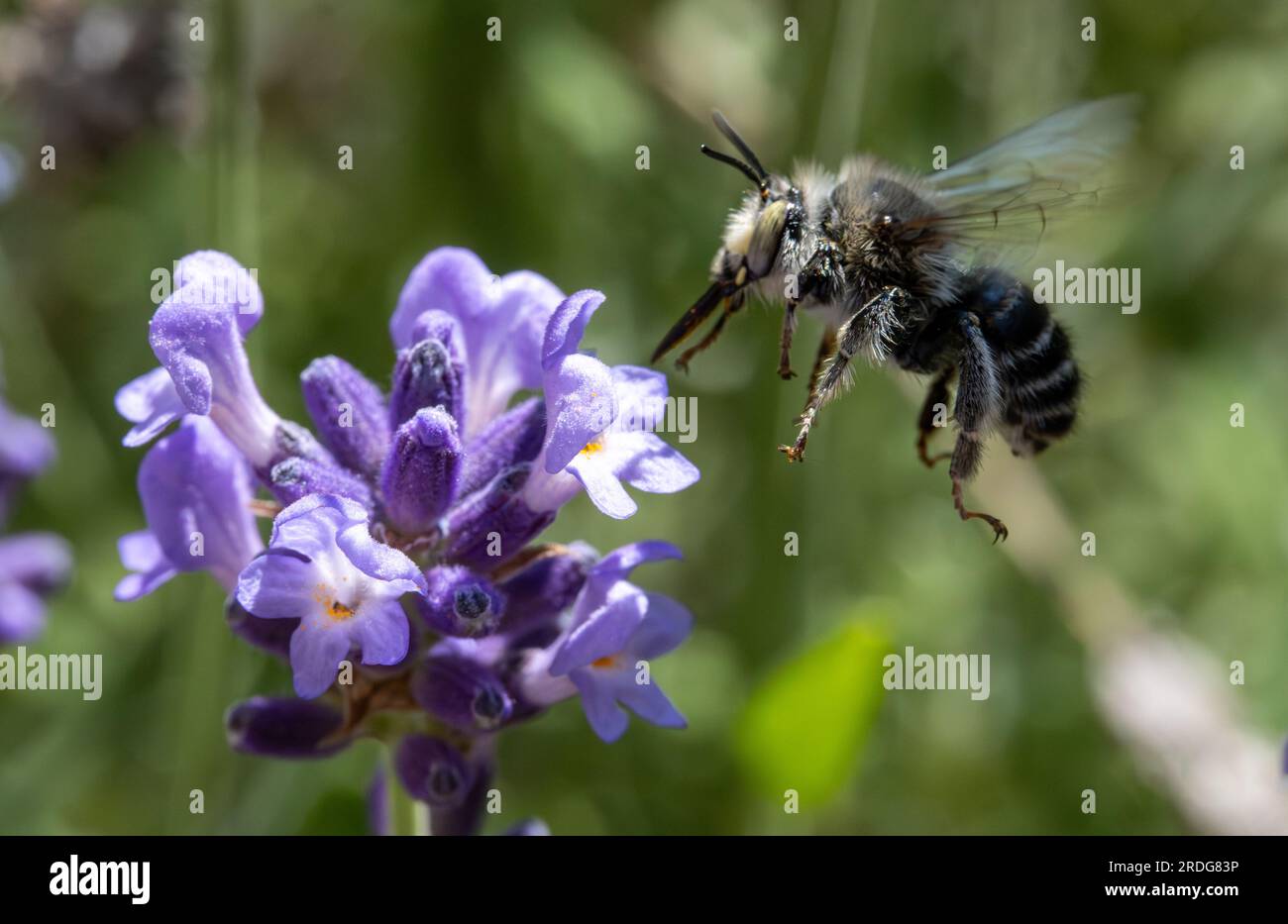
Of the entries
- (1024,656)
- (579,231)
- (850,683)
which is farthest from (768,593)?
(579,231)

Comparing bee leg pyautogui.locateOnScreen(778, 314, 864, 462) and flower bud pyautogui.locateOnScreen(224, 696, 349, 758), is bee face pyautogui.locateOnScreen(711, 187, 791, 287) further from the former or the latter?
flower bud pyautogui.locateOnScreen(224, 696, 349, 758)

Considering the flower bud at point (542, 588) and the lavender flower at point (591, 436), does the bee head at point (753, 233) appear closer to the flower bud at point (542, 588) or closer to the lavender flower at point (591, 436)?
the lavender flower at point (591, 436)

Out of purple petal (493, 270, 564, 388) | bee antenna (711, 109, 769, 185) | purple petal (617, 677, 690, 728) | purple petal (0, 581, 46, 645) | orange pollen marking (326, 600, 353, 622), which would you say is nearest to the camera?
orange pollen marking (326, 600, 353, 622)

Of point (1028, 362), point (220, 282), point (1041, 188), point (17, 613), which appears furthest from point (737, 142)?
point (17, 613)

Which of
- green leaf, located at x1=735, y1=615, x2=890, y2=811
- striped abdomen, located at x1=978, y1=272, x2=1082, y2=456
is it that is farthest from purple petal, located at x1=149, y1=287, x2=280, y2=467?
striped abdomen, located at x1=978, y1=272, x2=1082, y2=456

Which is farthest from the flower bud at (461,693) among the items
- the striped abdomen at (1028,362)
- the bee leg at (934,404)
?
the striped abdomen at (1028,362)
